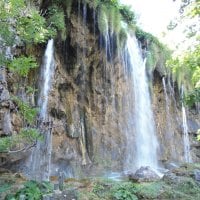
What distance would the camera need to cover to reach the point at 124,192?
9.27 m

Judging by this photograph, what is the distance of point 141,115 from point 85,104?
4019 mm

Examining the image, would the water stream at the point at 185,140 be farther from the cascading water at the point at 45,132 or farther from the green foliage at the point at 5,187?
the green foliage at the point at 5,187

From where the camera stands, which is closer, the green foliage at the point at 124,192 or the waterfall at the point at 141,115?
the green foliage at the point at 124,192

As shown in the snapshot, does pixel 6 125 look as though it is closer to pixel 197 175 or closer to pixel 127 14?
pixel 197 175

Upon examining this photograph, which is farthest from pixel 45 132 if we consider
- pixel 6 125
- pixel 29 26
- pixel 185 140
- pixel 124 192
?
pixel 185 140

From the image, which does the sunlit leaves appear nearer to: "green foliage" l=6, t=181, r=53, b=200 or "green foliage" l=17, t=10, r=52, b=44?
"green foliage" l=17, t=10, r=52, b=44

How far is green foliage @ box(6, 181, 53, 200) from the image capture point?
780cm

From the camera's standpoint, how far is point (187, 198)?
9.53 m

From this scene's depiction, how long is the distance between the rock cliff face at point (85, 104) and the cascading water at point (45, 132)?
286 mm

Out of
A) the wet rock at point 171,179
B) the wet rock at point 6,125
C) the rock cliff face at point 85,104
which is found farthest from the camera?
the rock cliff face at point 85,104

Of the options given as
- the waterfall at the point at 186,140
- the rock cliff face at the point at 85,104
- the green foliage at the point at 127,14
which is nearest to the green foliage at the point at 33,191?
the rock cliff face at the point at 85,104

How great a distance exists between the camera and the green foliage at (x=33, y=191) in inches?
307

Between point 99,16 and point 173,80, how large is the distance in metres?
7.97

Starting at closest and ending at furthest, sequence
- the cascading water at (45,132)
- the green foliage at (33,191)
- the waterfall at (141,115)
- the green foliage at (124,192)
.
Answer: the green foliage at (33,191)
the green foliage at (124,192)
the cascading water at (45,132)
the waterfall at (141,115)
